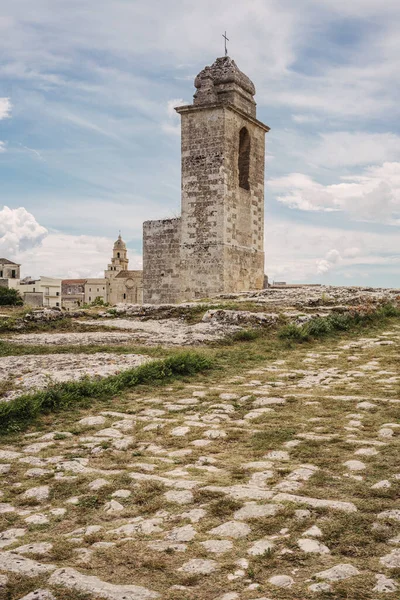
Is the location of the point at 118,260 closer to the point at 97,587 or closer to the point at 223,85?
the point at 223,85

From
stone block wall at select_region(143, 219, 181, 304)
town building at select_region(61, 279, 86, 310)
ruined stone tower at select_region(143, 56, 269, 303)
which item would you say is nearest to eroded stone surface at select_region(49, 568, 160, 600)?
ruined stone tower at select_region(143, 56, 269, 303)

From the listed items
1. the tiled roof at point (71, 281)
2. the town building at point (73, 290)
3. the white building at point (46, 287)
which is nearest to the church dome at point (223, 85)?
the white building at point (46, 287)

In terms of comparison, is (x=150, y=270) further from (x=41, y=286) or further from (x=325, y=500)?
(x=41, y=286)

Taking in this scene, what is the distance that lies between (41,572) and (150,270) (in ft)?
57.9

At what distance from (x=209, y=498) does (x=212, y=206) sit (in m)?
15.7

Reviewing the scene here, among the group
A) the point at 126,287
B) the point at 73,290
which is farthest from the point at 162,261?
the point at 73,290

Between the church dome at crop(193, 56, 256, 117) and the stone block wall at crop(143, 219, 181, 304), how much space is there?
4201 millimetres

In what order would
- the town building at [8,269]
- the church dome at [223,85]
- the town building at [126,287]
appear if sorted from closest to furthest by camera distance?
1. the church dome at [223,85]
2. the town building at [126,287]
3. the town building at [8,269]

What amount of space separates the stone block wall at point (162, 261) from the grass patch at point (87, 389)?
11501 millimetres

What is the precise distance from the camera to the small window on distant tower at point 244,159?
20.6m

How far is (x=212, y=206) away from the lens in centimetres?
A: 1902

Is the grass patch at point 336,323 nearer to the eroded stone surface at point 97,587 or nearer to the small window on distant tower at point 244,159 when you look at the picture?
the eroded stone surface at point 97,587

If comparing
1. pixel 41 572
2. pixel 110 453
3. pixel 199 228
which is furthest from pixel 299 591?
pixel 199 228

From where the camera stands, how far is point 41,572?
3066 millimetres
